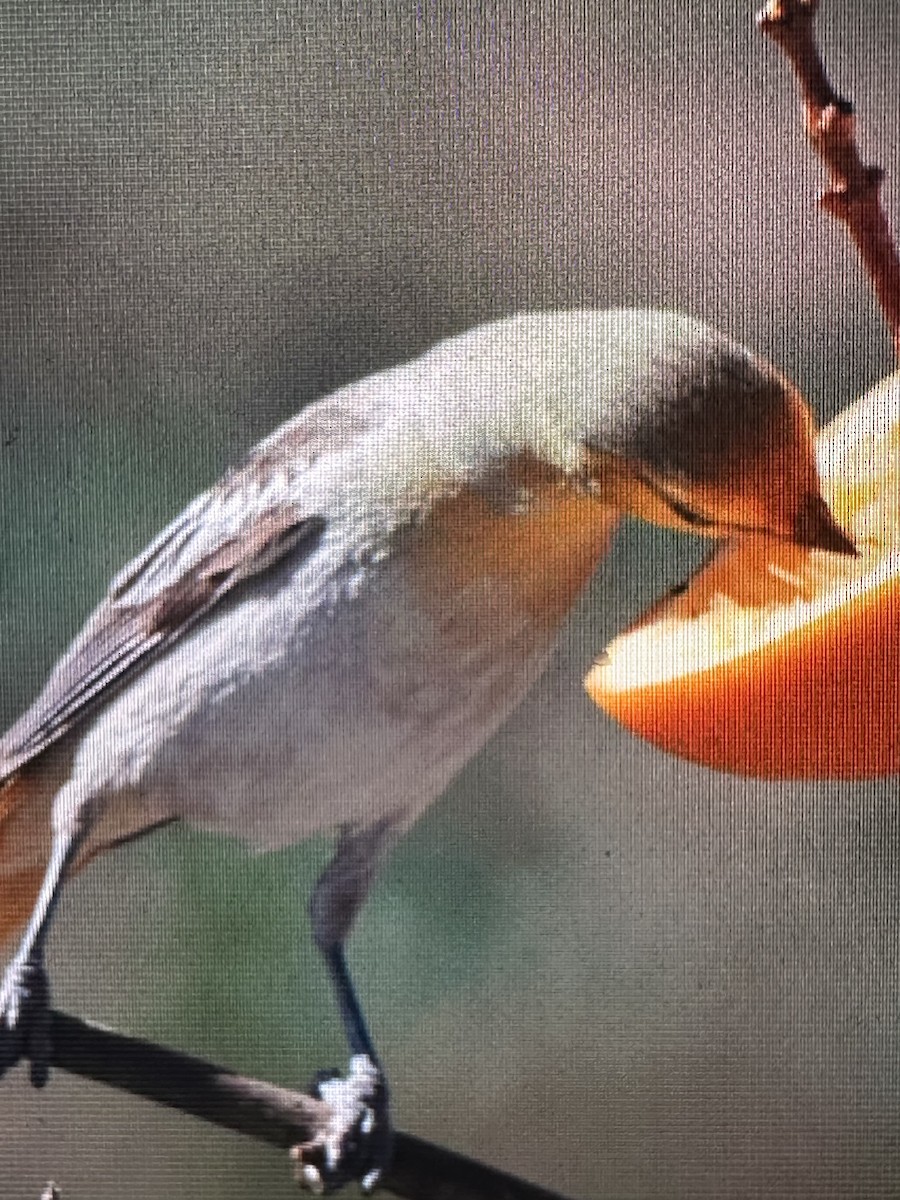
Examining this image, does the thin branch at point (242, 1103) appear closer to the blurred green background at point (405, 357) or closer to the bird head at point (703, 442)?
the blurred green background at point (405, 357)

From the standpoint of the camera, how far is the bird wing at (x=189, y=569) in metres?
0.66

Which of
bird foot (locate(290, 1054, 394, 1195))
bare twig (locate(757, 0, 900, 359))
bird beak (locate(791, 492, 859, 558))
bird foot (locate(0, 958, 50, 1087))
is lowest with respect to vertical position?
bird foot (locate(290, 1054, 394, 1195))

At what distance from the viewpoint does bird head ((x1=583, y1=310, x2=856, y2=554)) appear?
629 mm

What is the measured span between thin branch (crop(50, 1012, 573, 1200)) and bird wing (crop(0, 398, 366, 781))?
0.14 metres

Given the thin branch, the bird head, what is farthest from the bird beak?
the thin branch

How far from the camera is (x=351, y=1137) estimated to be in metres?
0.68

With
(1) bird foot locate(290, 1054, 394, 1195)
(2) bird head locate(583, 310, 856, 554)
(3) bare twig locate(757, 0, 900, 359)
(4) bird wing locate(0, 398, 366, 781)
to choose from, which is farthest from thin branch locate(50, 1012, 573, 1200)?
(3) bare twig locate(757, 0, 900, 359)

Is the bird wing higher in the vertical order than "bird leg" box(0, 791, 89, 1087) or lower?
higher

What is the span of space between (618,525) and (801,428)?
0.09m

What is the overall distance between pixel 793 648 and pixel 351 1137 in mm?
298

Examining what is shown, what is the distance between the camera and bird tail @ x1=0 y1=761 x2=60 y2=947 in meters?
0.69

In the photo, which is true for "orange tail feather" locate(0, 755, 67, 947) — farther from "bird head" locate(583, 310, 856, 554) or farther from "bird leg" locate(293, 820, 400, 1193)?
"bird head" locate(583, 310, 856, 554)

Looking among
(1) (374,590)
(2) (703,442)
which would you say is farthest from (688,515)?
(1) (374,590)

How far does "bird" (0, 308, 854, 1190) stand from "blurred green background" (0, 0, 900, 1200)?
20 mm
